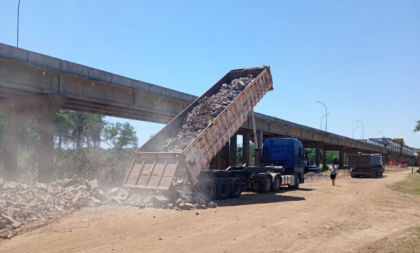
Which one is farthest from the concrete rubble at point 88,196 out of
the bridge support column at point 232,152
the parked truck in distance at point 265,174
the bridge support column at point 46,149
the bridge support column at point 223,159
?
the bridge support column at point 232,152

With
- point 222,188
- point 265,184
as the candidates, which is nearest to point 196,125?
point 222,188

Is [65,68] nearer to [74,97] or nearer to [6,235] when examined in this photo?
[74,97]

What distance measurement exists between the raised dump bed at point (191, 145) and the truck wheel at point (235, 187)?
1.90 metres

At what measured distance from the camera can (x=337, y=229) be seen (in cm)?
999

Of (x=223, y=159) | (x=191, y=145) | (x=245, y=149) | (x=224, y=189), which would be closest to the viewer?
(x=191, y=145)

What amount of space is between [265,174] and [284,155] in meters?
3.73

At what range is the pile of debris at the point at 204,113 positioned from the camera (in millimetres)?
15258

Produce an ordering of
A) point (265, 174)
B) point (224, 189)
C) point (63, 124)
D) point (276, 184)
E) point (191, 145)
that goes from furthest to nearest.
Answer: point (63, 124) < point (276, 184) < point (265, 174) < point (224, 189) < point (191, 145)

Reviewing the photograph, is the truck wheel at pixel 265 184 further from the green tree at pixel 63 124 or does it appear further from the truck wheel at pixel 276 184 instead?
the green tree at pixel 63 124

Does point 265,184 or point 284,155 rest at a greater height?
point 284,155

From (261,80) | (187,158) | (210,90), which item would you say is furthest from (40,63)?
(261,80)

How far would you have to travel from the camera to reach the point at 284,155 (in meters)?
23.2

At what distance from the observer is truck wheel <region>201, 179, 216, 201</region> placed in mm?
15227

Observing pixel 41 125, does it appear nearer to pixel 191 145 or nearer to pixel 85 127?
pixel 191 145
